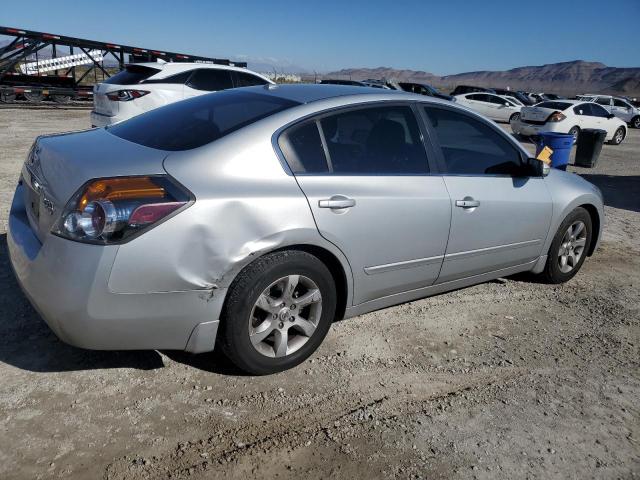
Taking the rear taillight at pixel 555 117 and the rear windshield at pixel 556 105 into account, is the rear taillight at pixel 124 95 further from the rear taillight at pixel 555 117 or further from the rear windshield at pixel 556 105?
the rear windshield at pixel 556 105

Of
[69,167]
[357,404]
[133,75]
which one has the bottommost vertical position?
[357,404]

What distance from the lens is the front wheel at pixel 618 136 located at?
1958 centimetres

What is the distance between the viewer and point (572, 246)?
4.92 meters

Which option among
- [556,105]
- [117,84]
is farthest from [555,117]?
[117,84]

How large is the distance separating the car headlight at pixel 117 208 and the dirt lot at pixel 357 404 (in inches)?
35.5

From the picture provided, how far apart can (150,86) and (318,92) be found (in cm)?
744

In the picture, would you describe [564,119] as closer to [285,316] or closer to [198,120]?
[198,120]

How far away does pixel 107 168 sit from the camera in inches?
108

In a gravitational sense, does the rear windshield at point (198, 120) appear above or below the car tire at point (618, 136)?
above

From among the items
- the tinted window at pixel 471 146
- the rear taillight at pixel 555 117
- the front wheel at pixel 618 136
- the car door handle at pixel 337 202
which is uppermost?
the tinted window at pixel 471 146

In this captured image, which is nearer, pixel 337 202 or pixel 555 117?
pixel 337 202

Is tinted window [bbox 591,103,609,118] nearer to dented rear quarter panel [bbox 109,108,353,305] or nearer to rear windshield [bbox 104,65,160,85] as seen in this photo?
rear windshield [bbox 104,65,160,85]

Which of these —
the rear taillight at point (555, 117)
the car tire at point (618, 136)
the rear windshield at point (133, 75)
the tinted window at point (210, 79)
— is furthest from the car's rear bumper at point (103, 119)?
the car tire at point (618, 136)

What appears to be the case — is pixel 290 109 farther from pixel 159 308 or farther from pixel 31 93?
pixel 31 93
